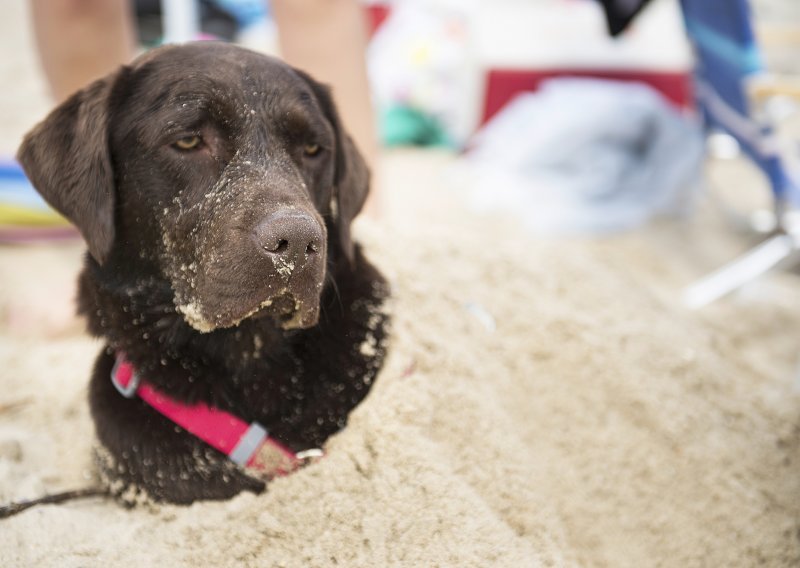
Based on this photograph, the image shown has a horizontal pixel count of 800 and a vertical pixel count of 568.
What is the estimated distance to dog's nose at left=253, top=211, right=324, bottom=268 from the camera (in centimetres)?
162

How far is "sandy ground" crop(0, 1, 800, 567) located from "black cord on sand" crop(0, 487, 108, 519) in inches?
1.2

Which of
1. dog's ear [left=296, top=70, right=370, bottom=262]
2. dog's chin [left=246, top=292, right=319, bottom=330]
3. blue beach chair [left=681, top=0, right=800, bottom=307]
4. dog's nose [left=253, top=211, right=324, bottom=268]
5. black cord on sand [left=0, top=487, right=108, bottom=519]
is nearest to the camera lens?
dog's nose [left=253, top=211, right=324, bottom=268]

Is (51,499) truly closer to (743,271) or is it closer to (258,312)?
(258,312)

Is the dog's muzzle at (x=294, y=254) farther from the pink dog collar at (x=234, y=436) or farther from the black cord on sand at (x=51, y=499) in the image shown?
the black cord on sand at (x=51, y=499)

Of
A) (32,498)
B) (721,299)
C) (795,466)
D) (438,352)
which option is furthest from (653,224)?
(32,498)

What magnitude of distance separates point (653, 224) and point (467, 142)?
1631 millimetres

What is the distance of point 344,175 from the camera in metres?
2.12

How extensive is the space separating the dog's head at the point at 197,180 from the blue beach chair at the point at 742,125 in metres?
2.73

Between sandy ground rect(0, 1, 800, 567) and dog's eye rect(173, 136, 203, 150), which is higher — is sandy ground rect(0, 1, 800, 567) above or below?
below

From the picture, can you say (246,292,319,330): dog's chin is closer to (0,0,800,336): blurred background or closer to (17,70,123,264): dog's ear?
(17,70,123,264): dog's ear

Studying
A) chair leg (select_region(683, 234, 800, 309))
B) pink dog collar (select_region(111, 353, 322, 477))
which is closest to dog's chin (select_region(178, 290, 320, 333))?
pink dog collar (select_region(111, 353, 322, 477))

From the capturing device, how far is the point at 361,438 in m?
1.84

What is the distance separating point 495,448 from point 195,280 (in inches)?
33.5

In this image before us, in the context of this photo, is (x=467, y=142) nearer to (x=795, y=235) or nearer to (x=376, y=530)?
(x=795, y=235)
